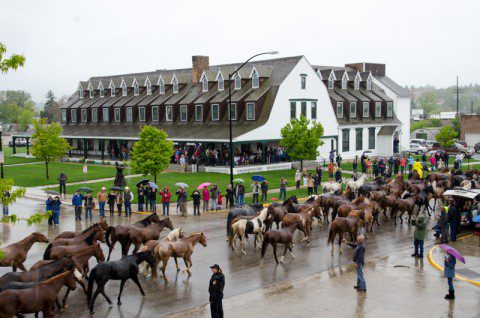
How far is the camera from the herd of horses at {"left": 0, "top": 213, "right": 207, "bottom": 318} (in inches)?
497

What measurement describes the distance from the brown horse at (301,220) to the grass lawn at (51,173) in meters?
25.9

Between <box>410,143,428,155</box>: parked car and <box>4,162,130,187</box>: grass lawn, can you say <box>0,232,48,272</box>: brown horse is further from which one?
<box>410,143,428,155</box>: parked car

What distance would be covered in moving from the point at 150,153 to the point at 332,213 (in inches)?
580

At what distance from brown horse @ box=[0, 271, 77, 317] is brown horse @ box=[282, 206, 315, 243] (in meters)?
9.93

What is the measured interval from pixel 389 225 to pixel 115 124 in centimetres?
4269

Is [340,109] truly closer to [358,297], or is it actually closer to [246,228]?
[246,228]

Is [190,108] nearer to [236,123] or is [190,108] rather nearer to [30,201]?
[236,123]

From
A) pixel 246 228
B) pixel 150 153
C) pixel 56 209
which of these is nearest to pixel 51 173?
pixel 150 153

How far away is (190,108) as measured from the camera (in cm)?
5394

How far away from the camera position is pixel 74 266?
15.1 meters

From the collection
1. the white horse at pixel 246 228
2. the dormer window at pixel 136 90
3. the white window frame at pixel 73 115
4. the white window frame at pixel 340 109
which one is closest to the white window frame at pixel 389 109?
the white window frame at pixel 340 109

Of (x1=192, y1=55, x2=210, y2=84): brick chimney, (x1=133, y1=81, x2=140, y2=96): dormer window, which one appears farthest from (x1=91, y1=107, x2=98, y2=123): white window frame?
(x1=192, y1=55, x2=210, y2=84): brick chimney

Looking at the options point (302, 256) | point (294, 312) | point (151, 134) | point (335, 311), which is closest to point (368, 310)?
point (335, 311)

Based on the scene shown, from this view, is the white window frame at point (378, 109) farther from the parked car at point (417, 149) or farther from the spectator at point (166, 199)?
the spectator at point (166, 199)
